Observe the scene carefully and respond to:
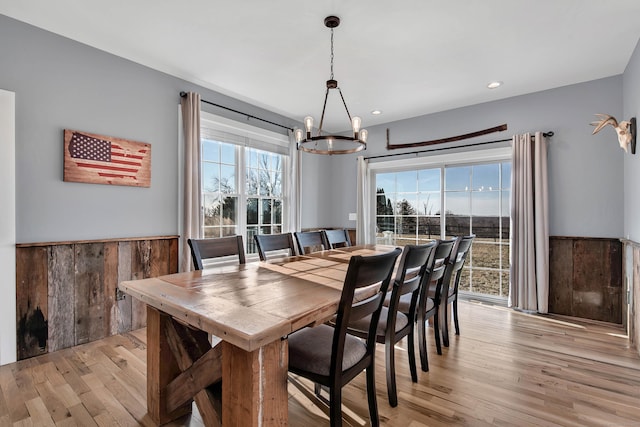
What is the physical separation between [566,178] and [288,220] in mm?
3504

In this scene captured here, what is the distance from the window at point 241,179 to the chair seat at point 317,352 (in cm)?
245

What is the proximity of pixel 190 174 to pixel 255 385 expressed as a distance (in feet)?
8.81

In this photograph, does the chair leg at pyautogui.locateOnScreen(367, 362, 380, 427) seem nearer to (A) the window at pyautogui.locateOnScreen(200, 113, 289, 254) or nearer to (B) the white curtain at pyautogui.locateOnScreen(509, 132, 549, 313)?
(A) the window at pyautogui.locateOnScreen(200, 113, 289, 254)

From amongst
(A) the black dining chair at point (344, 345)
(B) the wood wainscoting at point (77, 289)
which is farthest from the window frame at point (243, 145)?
(A) the black dining chair at point (344, 345)

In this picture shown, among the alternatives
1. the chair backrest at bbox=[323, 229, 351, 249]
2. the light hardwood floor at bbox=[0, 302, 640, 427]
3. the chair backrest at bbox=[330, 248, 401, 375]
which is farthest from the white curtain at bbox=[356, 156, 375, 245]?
the chair backrest at bbox=[330, 248, 401, 375]

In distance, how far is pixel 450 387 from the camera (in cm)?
201

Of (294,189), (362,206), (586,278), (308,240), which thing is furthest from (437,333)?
(294,189)

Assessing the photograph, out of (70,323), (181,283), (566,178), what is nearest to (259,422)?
(181,283)

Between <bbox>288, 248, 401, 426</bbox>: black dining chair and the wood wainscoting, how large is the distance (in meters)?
2.18

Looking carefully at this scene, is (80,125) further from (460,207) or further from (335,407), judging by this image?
(460,207)

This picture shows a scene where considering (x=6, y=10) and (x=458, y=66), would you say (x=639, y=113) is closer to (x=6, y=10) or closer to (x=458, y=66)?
(x=458, y=66)

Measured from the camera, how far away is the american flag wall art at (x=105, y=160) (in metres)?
2.62

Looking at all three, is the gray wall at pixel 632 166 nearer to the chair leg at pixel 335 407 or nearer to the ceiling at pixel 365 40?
the ceiling at pixel 365 40

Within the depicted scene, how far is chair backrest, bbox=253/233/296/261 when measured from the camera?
8.41ft
